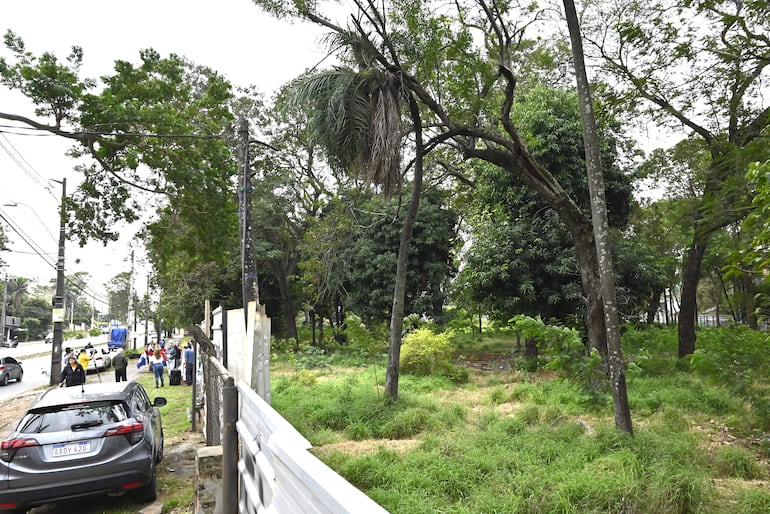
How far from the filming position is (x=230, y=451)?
12.0 feet

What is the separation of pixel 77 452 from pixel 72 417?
465mm

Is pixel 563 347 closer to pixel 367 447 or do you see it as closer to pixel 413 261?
pixel 367 447

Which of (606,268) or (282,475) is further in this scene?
(606,268)

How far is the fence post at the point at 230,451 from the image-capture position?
11.8 feet

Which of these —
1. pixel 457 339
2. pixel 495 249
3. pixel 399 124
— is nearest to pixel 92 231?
pixel 399 124

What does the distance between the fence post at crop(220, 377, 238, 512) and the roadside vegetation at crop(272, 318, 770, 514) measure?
68.8 inches

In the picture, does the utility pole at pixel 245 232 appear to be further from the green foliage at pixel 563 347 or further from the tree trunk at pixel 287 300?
the tree trunk at pixel 287 300

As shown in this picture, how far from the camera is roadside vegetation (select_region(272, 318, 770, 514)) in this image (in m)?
4.74

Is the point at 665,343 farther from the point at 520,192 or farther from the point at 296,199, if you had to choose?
the point at 296,199

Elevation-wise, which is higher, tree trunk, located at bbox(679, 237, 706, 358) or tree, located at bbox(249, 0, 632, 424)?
tree, located at bbox(249, 0, 632, 424)

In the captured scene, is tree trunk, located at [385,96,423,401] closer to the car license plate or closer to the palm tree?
the palm tree

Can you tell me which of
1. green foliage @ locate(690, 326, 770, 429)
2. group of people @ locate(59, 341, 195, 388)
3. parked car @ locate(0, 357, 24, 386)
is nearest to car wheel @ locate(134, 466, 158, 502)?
green foliage @ locate(690, 326, 770, 429)

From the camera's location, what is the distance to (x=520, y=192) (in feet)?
46.6

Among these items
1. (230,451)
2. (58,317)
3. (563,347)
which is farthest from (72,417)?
(58,317)
